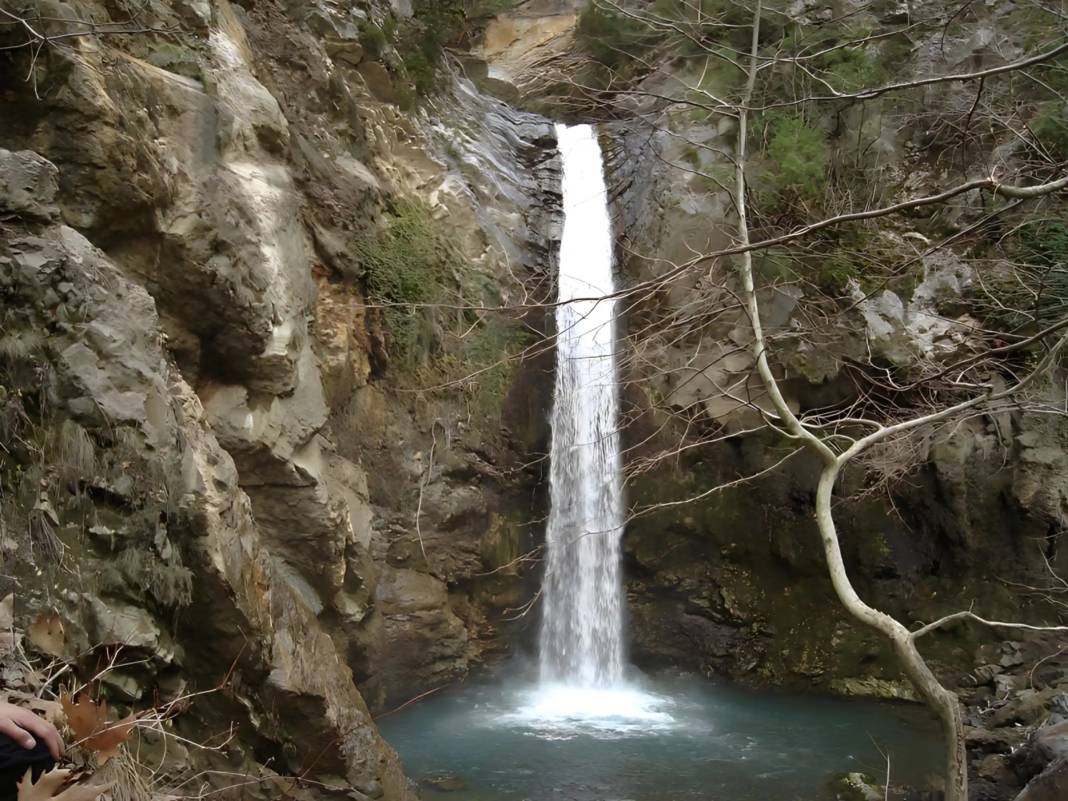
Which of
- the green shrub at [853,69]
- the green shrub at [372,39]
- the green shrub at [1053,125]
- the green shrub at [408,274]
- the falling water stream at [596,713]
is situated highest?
the green shrub at [853,69]

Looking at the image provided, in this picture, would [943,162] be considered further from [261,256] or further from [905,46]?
[261,256]

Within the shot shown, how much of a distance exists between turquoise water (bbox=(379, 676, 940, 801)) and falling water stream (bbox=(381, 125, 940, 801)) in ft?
0.07

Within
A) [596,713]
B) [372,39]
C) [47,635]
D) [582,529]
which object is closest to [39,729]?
[47,635]

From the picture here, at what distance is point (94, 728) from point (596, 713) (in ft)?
22.1

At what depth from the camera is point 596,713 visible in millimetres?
8680

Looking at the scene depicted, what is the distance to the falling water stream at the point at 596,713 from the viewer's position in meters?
6.81

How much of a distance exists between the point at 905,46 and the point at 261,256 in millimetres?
10075

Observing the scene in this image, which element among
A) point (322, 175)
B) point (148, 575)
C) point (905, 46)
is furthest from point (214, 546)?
point (905, 46)

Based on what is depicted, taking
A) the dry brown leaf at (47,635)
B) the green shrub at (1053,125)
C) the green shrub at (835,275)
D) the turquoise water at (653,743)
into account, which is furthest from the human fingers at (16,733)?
the green shrub at (1053,125)

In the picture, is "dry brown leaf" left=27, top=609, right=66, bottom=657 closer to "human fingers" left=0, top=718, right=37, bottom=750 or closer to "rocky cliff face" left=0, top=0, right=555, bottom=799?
"rocky cliff face" left=0, top=0, right=555, bottom=799

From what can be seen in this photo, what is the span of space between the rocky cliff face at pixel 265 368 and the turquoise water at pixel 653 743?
806 millimetres

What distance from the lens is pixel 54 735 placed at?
6.06 feet

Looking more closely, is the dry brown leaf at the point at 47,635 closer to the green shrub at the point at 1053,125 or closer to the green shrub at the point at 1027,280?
the green shrub at the point at 1027,280

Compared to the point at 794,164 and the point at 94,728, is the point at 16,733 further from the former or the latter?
the point at 794,164
